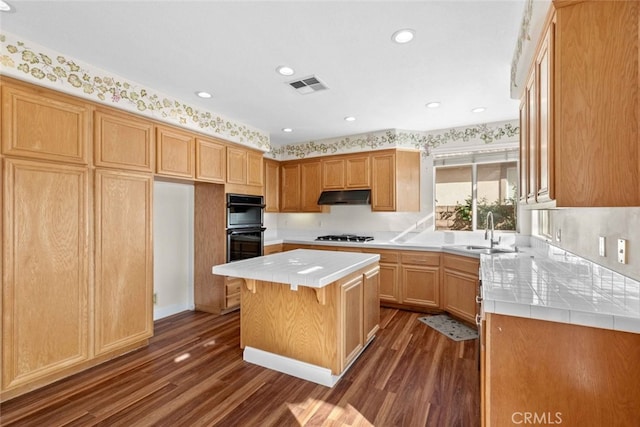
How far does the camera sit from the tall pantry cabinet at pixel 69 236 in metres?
2.03

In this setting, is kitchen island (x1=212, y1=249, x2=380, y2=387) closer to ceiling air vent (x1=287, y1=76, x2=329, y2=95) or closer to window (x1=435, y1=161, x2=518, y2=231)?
ceiling air vent (x1=287, y1=76, x2=329, y2=95)

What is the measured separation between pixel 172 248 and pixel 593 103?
414 cm

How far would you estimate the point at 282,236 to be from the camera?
18.1ft

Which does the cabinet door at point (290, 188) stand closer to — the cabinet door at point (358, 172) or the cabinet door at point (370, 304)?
the cabinet door at point (358, 172)

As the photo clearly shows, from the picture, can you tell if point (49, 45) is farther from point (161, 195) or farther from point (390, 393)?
point (390, 393)

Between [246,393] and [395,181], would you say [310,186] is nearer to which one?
[395,181]

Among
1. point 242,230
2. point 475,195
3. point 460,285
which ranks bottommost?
point 460,285

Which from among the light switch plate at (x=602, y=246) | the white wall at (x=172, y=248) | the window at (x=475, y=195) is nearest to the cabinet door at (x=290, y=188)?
the white wall at (x=172, y=248)

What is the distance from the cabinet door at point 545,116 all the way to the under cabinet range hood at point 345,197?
9.19 ft

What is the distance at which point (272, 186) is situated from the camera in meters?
5.08

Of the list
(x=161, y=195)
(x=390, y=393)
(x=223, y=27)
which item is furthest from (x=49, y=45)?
(x=390, y=393)

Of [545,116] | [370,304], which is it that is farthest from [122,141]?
[545,116]

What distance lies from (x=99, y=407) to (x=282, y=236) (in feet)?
12.3

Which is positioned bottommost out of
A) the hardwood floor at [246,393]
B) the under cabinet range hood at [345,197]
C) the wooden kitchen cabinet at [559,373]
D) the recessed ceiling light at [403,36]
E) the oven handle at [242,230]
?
the hardwood floor at [246,393]
